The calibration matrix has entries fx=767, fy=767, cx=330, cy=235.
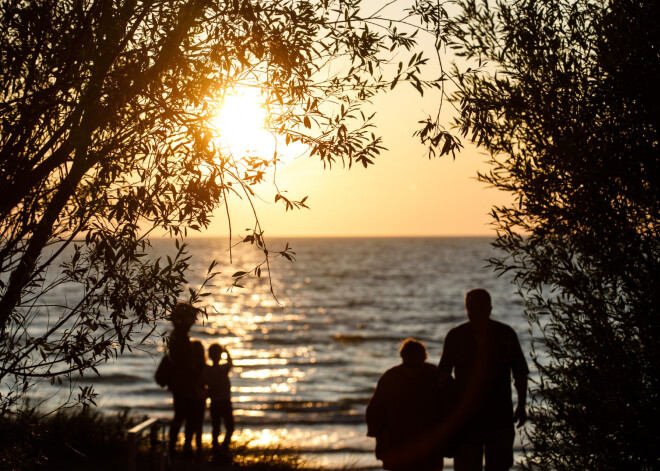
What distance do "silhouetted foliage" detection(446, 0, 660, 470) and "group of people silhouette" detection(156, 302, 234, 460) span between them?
566cm

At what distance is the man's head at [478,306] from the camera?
8039 millimetres

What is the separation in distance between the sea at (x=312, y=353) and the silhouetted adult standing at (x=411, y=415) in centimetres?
130

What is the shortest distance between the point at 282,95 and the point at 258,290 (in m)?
97.6

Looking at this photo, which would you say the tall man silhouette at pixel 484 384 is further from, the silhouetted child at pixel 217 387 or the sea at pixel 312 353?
the silhouetted child at pixel 217 387

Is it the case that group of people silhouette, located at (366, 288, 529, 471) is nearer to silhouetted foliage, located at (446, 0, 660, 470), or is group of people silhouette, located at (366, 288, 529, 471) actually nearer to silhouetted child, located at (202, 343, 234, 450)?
silhouetted foliage, located at (446, 0, 660, 470)

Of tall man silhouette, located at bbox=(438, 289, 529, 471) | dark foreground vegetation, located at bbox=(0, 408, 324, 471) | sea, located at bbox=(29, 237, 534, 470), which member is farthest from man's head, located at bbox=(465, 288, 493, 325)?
dark foreground vegetation, located at bbox=(0, 408, 324, 471)

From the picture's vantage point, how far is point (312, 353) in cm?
4144

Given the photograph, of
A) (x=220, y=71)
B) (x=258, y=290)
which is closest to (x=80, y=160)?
(x=220, y=71)

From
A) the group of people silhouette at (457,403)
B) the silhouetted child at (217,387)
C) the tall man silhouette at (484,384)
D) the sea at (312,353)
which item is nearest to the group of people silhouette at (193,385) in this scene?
the silhouetted child at (217,387)

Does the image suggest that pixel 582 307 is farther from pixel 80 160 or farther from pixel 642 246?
pixel 80 160

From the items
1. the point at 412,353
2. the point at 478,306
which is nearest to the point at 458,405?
the point at 412,353

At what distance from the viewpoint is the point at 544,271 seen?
802 cm

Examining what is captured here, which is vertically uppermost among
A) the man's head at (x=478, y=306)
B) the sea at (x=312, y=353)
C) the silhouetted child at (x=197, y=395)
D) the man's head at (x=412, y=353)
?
the man's head at (x=478, y=306)

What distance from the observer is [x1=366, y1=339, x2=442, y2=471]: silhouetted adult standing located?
7.87 m
